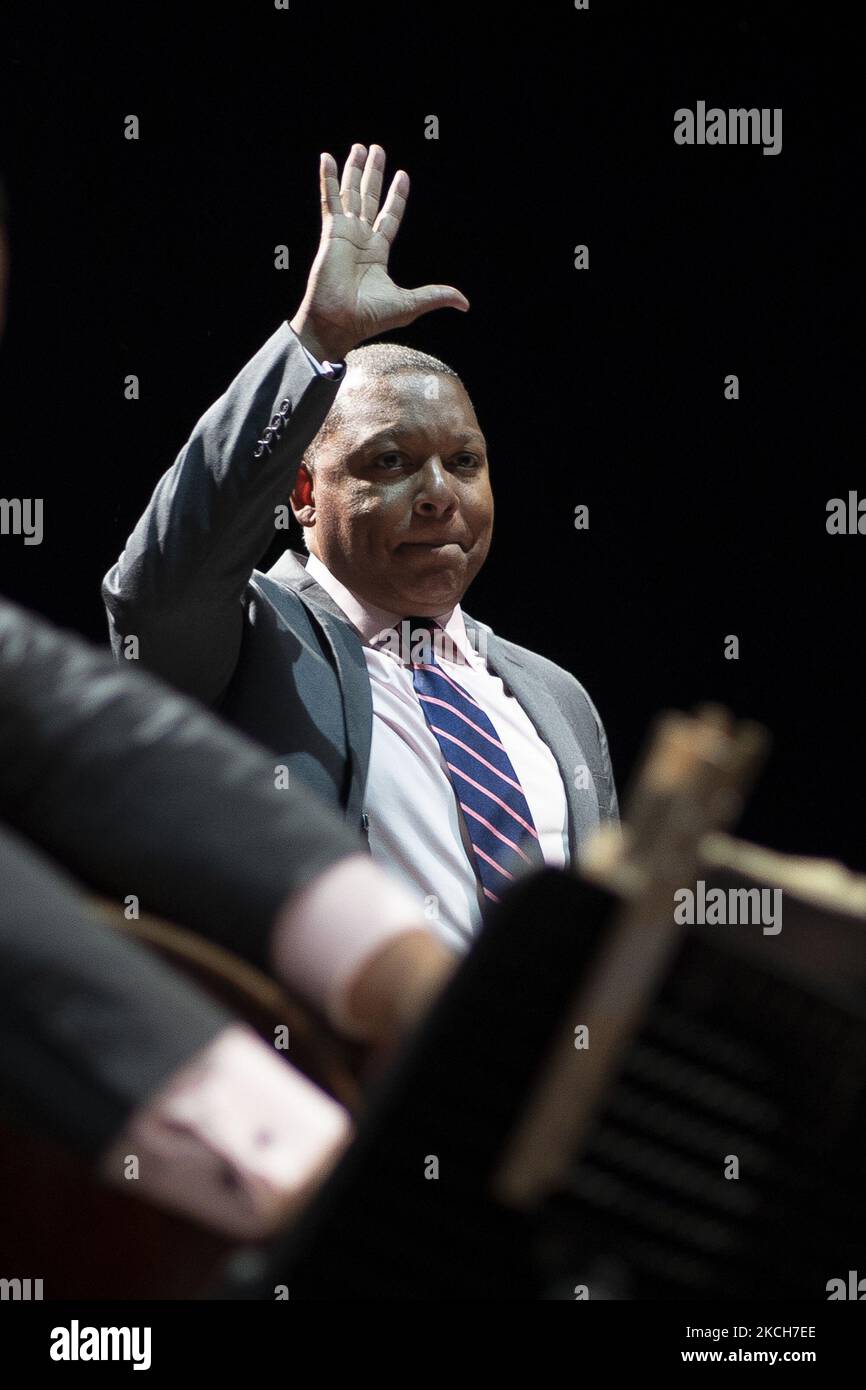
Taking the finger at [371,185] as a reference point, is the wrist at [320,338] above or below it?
below

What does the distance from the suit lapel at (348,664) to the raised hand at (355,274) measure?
0.35 metres

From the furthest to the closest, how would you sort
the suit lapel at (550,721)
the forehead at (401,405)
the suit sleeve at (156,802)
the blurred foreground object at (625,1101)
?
the forehead at (401,405), the suit lapel at (550,721), the suit sleeve at (156,802), the blurred foreground object at (625,1101)

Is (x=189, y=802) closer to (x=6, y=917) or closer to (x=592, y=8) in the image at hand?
(x=6, y=917)

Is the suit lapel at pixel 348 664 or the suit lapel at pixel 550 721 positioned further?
the suit lapel at pixel 550 721

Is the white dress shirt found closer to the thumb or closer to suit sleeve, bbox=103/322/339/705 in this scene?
suit sleeve, bbox=103/322/339/705

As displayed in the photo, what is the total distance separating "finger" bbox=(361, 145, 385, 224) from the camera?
176 centimetres

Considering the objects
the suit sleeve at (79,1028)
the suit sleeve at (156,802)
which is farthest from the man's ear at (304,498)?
the suit sleeve at (79,1028)

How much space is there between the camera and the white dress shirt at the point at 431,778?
1.70 meters

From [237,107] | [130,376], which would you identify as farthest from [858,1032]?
[237,107]

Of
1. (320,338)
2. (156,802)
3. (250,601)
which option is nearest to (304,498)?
(250,601)

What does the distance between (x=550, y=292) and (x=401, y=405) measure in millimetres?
416

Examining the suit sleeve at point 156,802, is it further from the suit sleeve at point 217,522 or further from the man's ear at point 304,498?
the man's ear at point 304,498

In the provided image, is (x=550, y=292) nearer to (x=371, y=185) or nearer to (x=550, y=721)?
(x=371, y=185)

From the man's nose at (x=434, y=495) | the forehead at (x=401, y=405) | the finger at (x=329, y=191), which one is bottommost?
the man's nose at (x=434, y=495)
